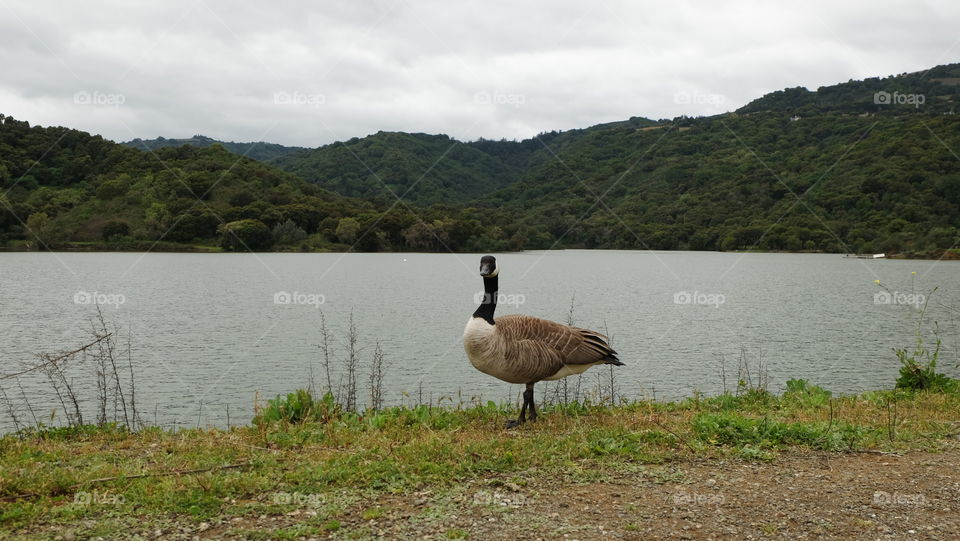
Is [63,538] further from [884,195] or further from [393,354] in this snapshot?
[884,195]

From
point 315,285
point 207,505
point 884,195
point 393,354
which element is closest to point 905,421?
point 207,505

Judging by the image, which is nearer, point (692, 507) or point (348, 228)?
point (692, 507)

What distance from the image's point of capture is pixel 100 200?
10825 centimetres

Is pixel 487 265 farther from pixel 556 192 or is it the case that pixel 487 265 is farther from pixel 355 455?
pixel 556 192

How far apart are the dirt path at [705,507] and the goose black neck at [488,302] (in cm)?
305

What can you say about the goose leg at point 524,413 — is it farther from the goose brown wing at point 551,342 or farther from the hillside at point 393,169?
the hillside at point 393,169

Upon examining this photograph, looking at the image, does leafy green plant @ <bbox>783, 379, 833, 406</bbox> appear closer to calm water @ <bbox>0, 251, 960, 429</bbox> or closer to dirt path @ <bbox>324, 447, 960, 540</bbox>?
calm water @ <bbox>0, 251, 960, 429</bbox>

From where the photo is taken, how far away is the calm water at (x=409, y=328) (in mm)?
20609

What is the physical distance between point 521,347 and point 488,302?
0.84 m

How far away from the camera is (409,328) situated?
32938 mm

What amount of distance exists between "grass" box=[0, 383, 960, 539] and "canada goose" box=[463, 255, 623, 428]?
0.81 m

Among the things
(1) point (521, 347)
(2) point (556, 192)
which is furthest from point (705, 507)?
(2) point (556, 192)

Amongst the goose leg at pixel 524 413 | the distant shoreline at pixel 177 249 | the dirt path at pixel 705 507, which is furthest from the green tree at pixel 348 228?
the dirt path at pixel 705 507

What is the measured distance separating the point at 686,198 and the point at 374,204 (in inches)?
→ 2668
